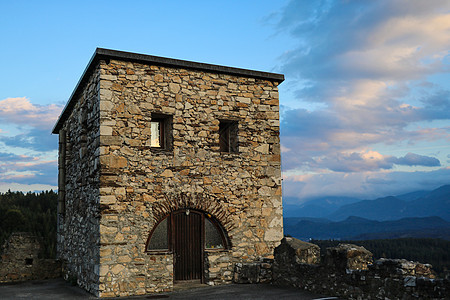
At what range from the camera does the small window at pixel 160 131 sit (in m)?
11.3

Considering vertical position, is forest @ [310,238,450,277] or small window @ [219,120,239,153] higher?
small window @ [219,120,239,153]

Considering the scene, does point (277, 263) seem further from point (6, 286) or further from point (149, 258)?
point (6, 286)

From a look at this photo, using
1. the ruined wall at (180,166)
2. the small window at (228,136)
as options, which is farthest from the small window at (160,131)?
the small window at (228,136)

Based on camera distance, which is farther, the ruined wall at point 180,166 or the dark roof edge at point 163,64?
the dark roof edge at point 163,64

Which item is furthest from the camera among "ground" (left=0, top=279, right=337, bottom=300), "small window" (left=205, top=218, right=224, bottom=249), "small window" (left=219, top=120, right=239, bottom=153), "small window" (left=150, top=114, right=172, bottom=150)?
"small window" (left=219, top=120, right=239, bottom=153)

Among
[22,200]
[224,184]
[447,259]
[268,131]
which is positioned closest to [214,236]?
[224,184]

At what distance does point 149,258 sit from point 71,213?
4.59 m

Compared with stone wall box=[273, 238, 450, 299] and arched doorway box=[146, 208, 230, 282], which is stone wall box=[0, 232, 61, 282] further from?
stone wall box=[273, 238, 450, 299]

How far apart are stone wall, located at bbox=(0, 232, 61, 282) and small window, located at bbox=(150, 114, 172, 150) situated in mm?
6453

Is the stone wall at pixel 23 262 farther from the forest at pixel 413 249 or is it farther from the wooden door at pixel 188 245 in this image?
the forest at pixel 413 249

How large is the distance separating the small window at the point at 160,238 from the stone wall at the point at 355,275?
113 inches

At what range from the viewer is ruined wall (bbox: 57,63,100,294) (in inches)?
418

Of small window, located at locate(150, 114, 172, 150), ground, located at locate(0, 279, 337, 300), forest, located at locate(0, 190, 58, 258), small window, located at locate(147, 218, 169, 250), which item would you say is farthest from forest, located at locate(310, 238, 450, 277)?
small window, located at locate(150, 114, 172, 150)

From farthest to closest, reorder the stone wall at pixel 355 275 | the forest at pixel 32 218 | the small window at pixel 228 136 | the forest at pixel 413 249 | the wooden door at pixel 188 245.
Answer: the forest at pixel 413 249, the forest at pixel 32 218, the small window at pixel 228 136, the wooden door at pixel 188 245, the stone wall at pixel 355 275
